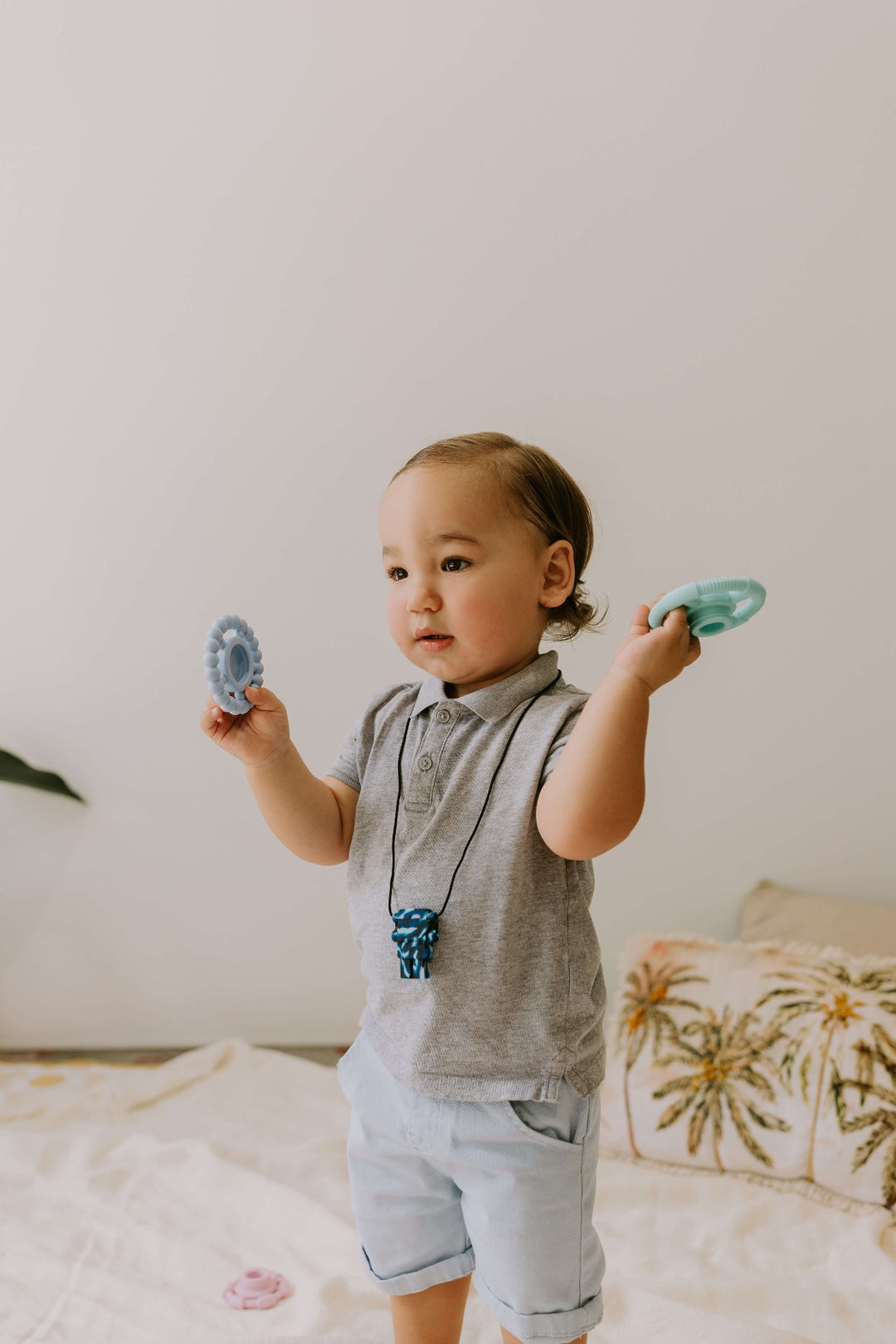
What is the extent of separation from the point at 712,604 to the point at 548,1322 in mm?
533

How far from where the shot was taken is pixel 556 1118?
773 millimetres

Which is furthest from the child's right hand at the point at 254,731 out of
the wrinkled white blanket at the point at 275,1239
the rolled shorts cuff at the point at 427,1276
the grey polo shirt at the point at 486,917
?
the wrinkled white blanket at the point at 275,1239

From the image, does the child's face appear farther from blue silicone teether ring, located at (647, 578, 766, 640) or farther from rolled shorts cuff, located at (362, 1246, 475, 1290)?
rolled shorts cuff, located at (362, 1246, 475, 1290)

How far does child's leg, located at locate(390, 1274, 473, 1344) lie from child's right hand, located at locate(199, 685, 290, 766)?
1.47ft

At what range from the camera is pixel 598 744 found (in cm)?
69

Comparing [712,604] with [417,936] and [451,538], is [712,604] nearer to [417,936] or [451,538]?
[451,538]

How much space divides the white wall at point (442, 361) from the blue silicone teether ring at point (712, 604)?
81 cm

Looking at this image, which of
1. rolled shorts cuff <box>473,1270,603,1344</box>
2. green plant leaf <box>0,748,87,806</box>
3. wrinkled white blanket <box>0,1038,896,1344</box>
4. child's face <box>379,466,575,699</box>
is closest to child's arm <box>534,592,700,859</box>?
child's face <box>379,466,575,699</box>

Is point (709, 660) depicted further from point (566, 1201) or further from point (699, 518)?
Result: point (566, 1201)

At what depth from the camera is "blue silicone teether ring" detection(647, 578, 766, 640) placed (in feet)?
2.20

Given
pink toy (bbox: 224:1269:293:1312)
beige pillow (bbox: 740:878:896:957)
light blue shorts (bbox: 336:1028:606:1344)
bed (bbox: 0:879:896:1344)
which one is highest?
beige pillow (bbox: 740:878:896:957)

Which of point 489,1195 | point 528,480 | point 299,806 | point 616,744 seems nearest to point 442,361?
point 528,480

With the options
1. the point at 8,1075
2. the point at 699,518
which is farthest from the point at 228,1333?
the point at 699,518

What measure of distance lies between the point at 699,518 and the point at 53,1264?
121 centimetres
